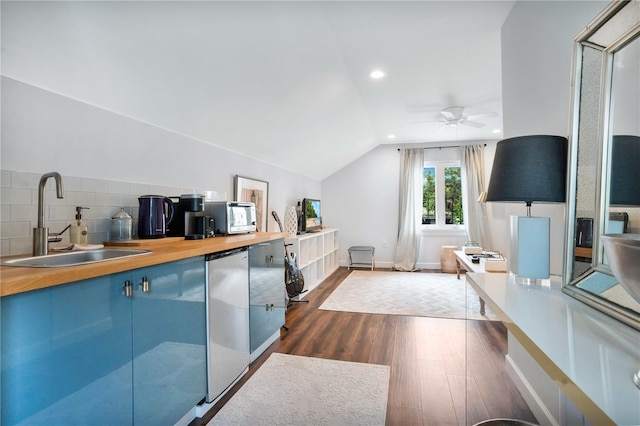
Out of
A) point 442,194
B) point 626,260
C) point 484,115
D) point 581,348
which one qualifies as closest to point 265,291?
point 581,348

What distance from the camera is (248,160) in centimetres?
354

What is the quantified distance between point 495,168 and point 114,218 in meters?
2.11

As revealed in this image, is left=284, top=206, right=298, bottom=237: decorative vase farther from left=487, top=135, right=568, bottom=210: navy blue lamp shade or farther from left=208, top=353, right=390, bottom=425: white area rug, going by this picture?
left=487, top=135, right=568, bottom=210: navy blue lamp shade

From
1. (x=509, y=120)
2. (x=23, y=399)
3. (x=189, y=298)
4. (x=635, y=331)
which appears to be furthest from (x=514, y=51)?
(x=23, y=399)

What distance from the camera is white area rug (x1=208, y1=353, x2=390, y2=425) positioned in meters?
1.76

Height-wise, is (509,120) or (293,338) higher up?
(509,120)

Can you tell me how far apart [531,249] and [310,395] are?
5.18 feet

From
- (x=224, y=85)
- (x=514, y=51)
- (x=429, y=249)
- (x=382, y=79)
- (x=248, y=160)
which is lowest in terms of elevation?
(x=429, y=249)

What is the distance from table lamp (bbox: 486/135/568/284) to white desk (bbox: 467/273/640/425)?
187 mm

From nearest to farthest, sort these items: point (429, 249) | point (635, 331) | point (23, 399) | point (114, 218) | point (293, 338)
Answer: point (635, 331), point (23, 399), point (114, 218), point (293, 338), point (429, 249)

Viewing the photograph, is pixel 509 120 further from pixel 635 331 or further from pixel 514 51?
pixel 635 331

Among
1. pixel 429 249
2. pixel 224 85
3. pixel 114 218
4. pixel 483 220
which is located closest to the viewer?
pixel 114 218

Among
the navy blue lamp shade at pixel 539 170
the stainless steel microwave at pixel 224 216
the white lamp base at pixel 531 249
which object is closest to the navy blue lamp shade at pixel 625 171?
the navy blue lamp shade at pixel 539 170

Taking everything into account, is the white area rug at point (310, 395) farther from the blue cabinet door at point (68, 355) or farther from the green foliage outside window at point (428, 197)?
the green foliage outside window at point (428, 197)
